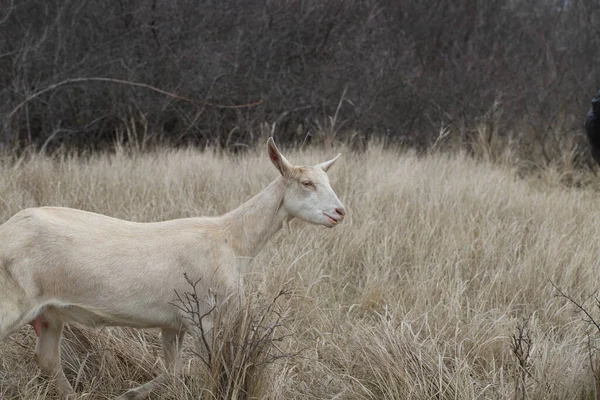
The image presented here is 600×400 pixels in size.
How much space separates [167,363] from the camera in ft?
12.4

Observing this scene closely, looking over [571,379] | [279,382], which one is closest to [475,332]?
[571,379]

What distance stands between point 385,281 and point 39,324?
2.27m

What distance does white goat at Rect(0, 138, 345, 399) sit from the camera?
3273 mm

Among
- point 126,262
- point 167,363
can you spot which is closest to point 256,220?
point 126,262

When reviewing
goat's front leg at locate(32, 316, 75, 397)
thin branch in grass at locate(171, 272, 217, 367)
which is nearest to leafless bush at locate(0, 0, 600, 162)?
goat's front leg at locate(32, 316, 75, 397)

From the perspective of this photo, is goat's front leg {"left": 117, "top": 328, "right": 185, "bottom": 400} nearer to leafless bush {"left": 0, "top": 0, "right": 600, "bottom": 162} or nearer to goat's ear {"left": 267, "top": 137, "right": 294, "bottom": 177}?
goat's ear {"left": 267, "top": 137, "right": 294, "bottom": 177}

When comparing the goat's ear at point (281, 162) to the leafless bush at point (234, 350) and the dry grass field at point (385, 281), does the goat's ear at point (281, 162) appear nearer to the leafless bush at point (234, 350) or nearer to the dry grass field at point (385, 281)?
the dry grass field at point (385, 281)

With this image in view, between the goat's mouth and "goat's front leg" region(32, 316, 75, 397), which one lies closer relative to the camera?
"goat's front leg" region(32, 316, 75, 397)

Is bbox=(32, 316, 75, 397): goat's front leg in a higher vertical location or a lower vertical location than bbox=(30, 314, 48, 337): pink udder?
lower

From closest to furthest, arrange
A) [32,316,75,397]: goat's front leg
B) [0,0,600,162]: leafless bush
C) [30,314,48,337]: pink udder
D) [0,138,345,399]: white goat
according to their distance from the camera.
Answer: [0,138,345,399]: white goat < [30,314,48,337]: pink udder < [32,316,75,397]: goat's front leg < [0,0,600,162]: leafless bush

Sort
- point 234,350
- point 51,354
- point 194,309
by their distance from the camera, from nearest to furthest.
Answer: point 234,350 → point 194,309 → point 51,354

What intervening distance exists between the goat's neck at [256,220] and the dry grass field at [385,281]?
317 mm

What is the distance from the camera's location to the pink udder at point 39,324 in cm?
352

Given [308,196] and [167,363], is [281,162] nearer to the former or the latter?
[308,196]
